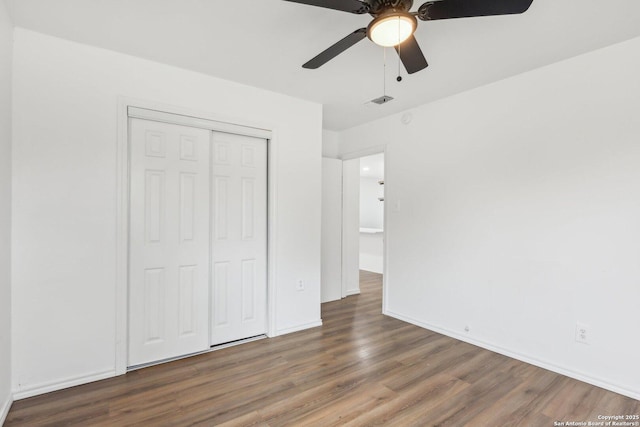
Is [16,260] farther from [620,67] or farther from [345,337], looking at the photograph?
[620,67]

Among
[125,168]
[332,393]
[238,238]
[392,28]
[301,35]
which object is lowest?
[332,393]

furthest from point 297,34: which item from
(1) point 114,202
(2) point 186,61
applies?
(1) point 114,202

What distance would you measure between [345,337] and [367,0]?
2.87 meters

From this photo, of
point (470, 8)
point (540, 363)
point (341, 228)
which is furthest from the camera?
point (341, 228)

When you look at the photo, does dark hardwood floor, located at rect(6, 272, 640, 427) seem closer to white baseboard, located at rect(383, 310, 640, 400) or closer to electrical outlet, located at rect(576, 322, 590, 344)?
white baseboard, located at rect(383, 310, 640, 400)

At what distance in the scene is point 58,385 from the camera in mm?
2229

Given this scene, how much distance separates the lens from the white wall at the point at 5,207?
1897 millimetres

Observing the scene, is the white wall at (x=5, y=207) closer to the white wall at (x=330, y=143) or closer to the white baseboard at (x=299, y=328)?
the white baseboard at (x=299, y=328)

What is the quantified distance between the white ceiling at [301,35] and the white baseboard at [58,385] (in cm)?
245

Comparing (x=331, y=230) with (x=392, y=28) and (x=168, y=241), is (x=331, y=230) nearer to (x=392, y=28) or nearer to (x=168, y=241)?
(x=168, y=241)

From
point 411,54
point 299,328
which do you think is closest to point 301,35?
point 411,54

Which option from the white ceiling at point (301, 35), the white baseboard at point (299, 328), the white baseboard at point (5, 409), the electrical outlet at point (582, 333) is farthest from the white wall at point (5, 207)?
the electrical outlet at point (582, 333)

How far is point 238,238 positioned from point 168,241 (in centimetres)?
64

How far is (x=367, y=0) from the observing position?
149cm
